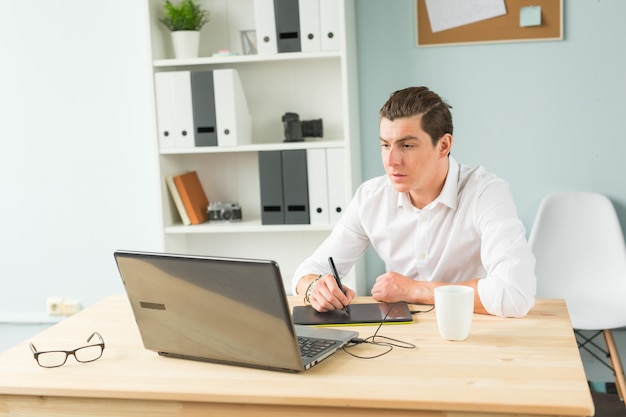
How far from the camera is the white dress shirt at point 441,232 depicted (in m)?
2.02

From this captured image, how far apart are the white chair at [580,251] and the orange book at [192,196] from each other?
1.40 meters

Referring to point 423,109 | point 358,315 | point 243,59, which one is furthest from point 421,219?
point 243,59

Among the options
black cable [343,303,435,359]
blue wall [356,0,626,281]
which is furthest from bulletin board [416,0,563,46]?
black cable [343,303,435,359]

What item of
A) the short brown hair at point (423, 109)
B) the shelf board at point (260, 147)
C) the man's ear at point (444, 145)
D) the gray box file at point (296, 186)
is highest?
the short brown hair at point (423, 109)

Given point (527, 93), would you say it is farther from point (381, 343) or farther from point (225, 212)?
point (381, 343)

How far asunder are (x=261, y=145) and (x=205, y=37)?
2.03 ft

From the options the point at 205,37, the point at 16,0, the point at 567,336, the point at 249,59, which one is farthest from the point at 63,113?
the point at 567,336

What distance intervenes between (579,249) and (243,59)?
1559 mm

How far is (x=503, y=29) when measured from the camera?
3121mm

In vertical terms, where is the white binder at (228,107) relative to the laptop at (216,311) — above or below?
above

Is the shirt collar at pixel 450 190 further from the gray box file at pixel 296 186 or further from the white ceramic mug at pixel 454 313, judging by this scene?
the gray box file at pixel 296 186

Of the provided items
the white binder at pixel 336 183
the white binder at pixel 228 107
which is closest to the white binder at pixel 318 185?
the white binder at pixel 336 183

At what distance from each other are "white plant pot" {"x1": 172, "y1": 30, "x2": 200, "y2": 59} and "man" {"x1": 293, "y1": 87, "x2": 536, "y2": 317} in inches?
49.1

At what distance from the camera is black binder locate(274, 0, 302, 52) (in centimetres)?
302
